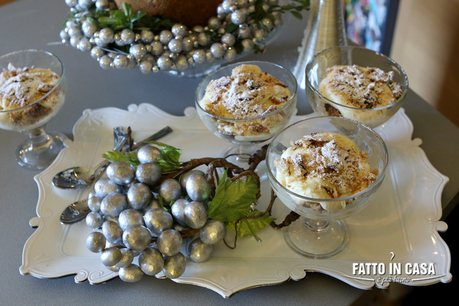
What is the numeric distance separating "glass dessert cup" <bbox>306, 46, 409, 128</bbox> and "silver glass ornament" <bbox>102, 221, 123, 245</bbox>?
0.50 m

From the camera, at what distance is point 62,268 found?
2.46 ft

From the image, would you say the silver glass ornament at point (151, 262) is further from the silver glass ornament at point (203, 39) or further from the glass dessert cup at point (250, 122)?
the silver glass ornament at point (203, 39)

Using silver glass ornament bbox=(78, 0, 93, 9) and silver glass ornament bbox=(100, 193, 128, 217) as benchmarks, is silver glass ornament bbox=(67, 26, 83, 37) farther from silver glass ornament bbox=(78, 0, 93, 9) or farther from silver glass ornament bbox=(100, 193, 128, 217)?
silver glass ornament bbox=(100, 193, 128, 217)

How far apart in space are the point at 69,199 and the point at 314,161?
565 mm

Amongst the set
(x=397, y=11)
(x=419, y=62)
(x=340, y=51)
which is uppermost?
(x=340, y=51)

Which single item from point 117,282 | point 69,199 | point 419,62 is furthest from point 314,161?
point 419,62

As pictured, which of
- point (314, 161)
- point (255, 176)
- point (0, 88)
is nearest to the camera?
point (314, 161)

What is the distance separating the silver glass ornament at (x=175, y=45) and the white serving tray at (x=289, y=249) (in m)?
0.26

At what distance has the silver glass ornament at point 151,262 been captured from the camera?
661 millimetres

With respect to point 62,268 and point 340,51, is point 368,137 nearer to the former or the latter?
point 340,51

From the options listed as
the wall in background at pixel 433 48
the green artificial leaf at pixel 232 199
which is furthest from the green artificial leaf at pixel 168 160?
the wall in background at pixel 433 48

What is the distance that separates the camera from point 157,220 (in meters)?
0.69

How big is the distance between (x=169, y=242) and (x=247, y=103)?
0.33 meters

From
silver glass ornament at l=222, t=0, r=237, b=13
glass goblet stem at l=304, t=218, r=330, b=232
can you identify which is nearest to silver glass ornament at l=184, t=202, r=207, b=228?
glass goblet stem at l=304, t=218, r=330, b=232
